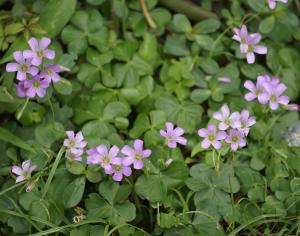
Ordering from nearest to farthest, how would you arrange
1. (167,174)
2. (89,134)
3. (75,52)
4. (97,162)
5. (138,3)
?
(97,162)
(167,174)
(89,134)
(75,52)
(138,3)

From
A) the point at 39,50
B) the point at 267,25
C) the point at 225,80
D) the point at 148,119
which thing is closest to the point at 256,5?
the point at 267,25

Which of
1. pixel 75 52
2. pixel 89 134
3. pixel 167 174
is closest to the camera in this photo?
pixel 167 174

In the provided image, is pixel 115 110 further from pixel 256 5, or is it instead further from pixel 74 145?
pixel 256 5

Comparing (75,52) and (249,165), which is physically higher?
(75,52)

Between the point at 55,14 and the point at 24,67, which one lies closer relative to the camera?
the point at 24,67

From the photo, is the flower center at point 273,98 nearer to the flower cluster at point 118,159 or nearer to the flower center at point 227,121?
the flower center at point 227,121

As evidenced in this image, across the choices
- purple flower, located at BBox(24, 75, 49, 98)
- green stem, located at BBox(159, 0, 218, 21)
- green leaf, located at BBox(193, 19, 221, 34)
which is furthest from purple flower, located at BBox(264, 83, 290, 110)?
purple flower, located at BBox(24, 75, 49, 98)

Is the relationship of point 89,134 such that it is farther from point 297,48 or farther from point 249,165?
point 297,48

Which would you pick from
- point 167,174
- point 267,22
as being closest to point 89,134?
point 167,174
